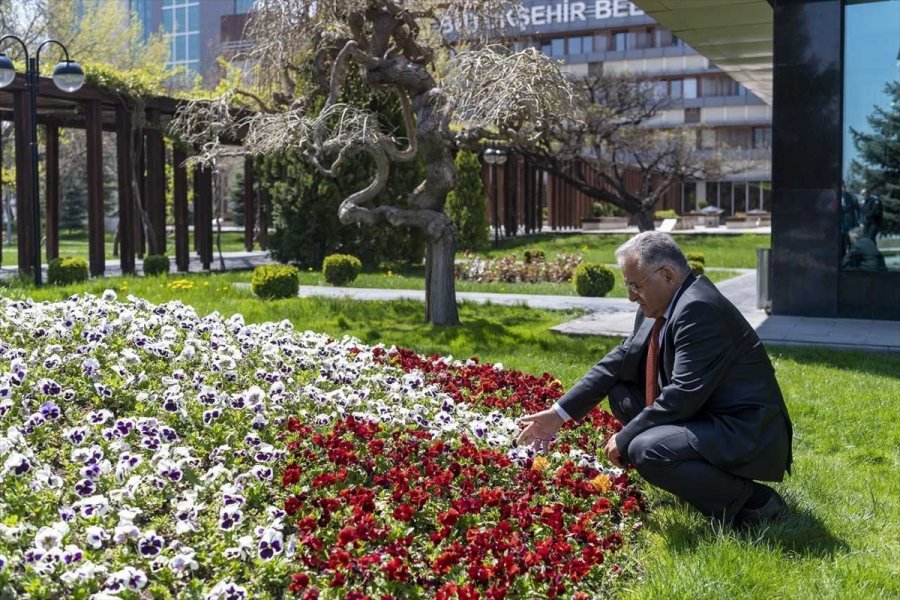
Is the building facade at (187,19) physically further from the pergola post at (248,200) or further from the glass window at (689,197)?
the pergola post at (248,200)

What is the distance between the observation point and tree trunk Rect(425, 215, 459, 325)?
470 inches

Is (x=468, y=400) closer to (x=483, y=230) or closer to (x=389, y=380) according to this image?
(x=389, y=380)

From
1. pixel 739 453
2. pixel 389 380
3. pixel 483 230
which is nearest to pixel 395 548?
pixel 739 453

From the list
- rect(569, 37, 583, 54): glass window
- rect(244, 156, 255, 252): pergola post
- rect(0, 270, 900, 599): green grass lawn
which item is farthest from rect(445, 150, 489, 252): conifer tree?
rect(569, 37, 583, 54): glass window

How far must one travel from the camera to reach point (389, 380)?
21.1 feet

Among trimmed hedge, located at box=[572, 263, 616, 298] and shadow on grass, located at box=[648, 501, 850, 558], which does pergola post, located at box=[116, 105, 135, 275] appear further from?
shadow on grass, located at box=[648, 501, 850, 558]

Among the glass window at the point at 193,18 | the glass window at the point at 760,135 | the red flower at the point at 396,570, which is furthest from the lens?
the glass window at the point at 193,18

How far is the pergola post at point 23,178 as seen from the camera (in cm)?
1797

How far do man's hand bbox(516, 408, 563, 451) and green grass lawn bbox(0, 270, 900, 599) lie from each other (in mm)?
634

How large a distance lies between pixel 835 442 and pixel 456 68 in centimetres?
640

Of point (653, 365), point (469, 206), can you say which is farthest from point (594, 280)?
point (653, 365)

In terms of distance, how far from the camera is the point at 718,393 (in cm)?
440

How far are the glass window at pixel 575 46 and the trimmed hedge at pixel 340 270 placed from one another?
53.6 metres

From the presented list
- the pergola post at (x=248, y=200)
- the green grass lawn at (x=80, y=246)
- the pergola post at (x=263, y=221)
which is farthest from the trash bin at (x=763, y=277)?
the green grass lawn at (x=80, y=246)
